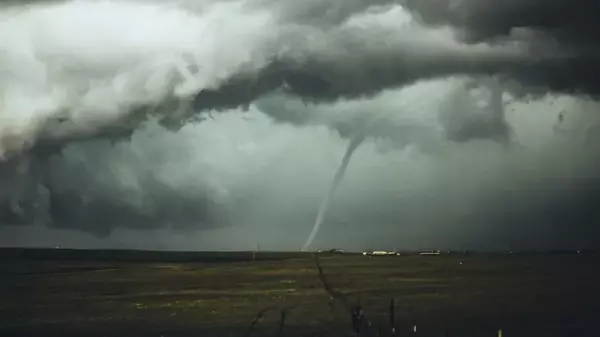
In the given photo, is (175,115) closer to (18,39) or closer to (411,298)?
(18,39)

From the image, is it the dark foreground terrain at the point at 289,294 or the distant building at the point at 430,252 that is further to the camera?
the distant building at the point at 430,252

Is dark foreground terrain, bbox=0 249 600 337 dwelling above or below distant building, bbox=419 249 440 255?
below

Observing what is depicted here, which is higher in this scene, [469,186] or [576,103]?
[576,103]

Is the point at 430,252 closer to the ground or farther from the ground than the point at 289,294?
farther from the ground

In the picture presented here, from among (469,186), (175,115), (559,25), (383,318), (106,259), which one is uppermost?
(559,25)

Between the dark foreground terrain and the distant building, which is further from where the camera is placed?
the distant building

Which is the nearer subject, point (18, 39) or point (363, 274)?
point (18, 39)

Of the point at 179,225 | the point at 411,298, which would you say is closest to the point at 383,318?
the point at 411,298

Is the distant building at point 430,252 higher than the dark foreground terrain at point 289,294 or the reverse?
higher
